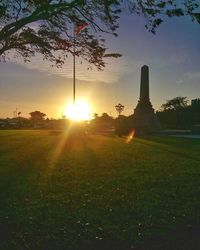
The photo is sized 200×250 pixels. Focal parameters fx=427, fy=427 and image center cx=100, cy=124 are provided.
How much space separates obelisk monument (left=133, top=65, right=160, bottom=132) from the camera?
53.1m

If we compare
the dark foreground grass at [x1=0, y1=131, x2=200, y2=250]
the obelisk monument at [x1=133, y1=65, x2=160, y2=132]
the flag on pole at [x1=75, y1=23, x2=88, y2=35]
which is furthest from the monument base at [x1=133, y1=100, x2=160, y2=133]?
the dark foreground grass at [x1=0, y1=131, x2=200, y2=250]

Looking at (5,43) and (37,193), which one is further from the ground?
(5,43)

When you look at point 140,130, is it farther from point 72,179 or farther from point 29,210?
point 29,210

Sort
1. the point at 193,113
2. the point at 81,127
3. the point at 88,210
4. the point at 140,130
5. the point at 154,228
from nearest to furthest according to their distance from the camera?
the point at 154,228
the point at 88,210
the point at 81,127
the point at 140,130
the point at 193,113

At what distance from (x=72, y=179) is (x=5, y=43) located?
7.90 metres

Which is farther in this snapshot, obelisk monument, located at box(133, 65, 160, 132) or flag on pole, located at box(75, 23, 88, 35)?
obelisk monument, located at box(133, 65, 160, 132)

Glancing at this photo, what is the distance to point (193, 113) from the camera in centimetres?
7919

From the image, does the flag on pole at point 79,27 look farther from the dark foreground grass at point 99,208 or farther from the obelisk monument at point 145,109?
the obelisk monument at point 145,109

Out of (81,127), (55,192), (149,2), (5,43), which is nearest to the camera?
(55,192)

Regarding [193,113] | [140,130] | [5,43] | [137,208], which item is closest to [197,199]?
[137,208]

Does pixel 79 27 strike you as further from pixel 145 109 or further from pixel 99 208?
pixel 145 109

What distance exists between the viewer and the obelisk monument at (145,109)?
53.1 metres

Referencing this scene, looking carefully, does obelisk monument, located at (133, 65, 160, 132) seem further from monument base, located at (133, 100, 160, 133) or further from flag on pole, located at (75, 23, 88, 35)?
flag on pole, located at (75, 23, 88, 35)

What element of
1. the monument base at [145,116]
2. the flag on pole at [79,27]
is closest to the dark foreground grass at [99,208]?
the flag on pole at [79,27]
